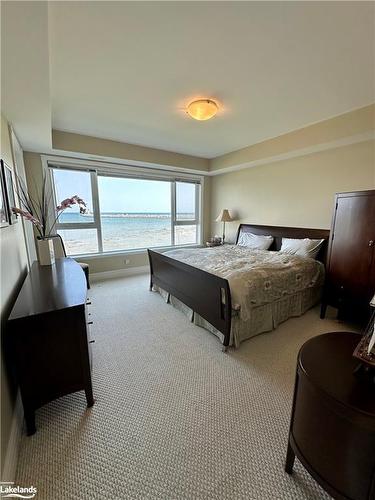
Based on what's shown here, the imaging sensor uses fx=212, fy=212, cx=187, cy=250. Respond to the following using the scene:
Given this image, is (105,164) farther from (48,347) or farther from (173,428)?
(173,428)

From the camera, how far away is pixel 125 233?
4.82m

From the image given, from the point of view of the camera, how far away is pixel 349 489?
0.88 m

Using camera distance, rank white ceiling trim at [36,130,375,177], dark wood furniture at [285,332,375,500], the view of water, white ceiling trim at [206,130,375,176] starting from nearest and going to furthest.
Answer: dark wood furniture at [285,332,375,500]
white ceiling trim at [206,130,375,176]
white ceiling trim at [36,130,375,177]
the view of water

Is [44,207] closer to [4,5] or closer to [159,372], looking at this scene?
[4,5]

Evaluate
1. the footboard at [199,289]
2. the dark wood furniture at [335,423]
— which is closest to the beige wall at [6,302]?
the dark wood furniture at [335,423]

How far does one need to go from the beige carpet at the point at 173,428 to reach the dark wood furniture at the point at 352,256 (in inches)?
34.3

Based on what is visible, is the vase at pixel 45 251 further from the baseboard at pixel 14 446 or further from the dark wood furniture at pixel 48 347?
the baseboard at pixel 14 446

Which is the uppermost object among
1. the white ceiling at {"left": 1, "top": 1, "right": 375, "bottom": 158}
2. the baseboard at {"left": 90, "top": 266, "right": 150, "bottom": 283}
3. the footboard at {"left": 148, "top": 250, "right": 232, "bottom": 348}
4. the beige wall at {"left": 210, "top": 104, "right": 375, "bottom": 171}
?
the white ceiling at {"left": 1, "top": 1, "right": 375, "bottom": 158}

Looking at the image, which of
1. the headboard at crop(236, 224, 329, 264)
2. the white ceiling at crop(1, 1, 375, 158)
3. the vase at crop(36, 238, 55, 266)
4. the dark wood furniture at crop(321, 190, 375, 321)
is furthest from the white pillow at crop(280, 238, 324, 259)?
the vase at crop(36, 238, 55, 266)

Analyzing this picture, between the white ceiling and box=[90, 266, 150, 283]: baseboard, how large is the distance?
2769mm

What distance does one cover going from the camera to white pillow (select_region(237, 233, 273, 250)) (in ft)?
13.3

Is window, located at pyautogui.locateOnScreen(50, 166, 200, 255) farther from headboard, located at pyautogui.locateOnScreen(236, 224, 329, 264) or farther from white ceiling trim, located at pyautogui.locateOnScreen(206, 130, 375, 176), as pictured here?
headboard, located at pyautogui.locateOnScreen(236, 224, 329, 264)

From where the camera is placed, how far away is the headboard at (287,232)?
335cm

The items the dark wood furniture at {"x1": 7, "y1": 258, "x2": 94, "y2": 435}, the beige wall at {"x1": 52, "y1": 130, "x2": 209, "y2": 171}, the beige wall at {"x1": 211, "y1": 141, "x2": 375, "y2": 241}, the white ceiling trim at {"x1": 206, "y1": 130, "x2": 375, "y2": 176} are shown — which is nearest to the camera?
the dark wood furniture at {"x1": 7, "y1": 258, "x2": 94, "y2": 435}
